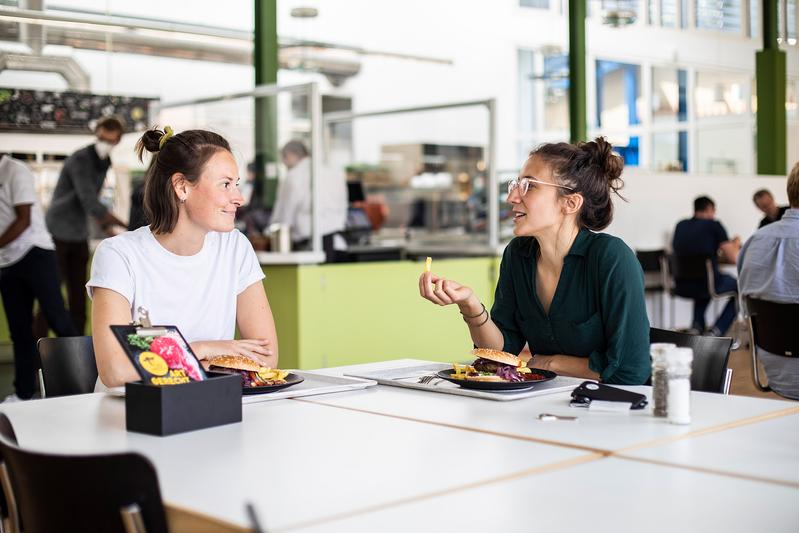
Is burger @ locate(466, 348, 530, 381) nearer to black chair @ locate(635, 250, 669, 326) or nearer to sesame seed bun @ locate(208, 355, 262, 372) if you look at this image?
sesame seed bun @ locate(208, 355, 262, 372)

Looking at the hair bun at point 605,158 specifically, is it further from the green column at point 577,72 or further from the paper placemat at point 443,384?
the green column at point 577,72

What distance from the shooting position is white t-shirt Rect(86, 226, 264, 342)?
91.4 inches

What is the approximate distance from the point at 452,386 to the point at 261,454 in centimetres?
69

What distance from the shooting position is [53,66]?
629cm

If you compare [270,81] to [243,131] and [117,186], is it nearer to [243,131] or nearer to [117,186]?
[243,131]

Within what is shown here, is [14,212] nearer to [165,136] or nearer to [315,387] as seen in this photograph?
[165,136]

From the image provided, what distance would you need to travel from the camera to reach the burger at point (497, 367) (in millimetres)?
2010

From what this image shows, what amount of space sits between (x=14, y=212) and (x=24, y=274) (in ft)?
1.10

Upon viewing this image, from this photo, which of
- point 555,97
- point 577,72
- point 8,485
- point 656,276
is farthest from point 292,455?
point 555,97

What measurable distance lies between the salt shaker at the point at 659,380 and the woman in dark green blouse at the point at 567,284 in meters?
0.56

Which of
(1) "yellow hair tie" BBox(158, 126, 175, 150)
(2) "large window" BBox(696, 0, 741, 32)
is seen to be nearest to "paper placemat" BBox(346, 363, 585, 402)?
(1) "yellow hair tie" BBox(158, 126, 175, 150)

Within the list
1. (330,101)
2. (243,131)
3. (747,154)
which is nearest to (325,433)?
(243,131)

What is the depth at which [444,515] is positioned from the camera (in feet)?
3.80

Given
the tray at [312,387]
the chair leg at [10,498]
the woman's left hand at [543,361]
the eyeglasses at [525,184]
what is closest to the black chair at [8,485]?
the chair leg at [10,498]
